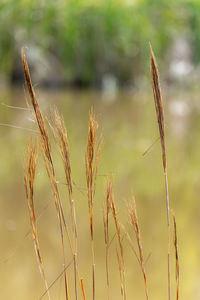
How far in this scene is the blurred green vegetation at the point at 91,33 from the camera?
980 centimetres

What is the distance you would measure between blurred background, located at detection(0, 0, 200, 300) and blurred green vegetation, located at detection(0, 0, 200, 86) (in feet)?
0.05

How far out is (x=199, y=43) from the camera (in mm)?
10992

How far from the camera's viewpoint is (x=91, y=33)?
10086 mm

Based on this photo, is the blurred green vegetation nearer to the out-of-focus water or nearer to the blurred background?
the blurred background

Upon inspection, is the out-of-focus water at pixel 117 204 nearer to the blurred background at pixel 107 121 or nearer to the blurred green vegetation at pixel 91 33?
the blurred background at pixel 107 121

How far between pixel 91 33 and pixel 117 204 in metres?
7.55

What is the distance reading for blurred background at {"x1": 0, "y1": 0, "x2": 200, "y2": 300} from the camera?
6.71 feet

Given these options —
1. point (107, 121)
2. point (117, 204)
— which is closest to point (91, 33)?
point (107, 121)

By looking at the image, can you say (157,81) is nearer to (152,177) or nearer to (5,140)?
(152,177)

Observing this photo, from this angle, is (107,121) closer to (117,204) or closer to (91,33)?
(117,204)

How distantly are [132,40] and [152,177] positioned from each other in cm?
703

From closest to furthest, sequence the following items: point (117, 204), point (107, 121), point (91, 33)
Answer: point (117, 204) → point (107, 121) → point (91, 33)

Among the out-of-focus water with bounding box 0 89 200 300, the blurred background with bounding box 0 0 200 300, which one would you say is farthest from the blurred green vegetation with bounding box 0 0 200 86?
the out-of-focus water with bounding box 0 89 200 300

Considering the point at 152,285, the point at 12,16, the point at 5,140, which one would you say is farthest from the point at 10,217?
the point at 12,16
